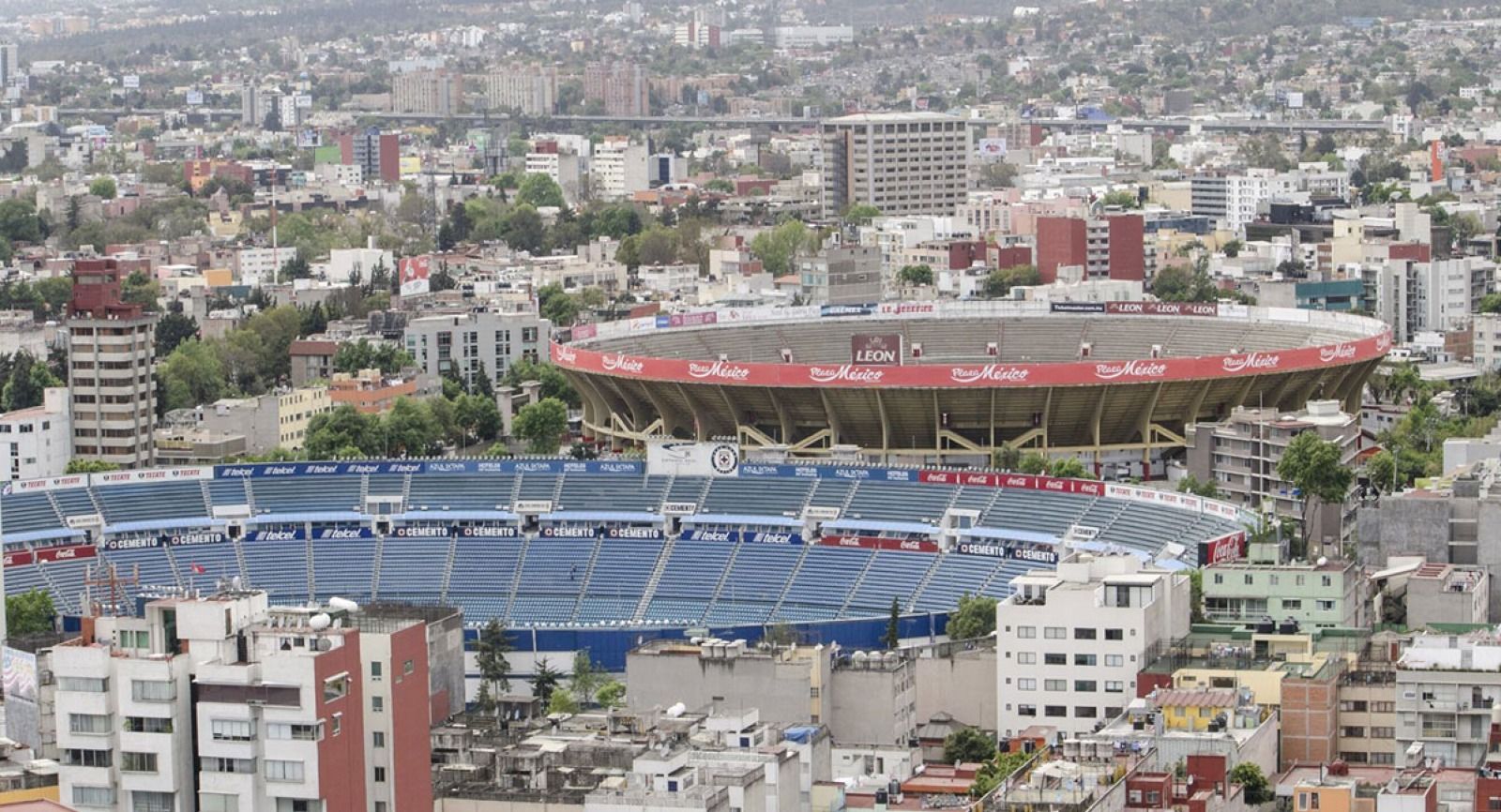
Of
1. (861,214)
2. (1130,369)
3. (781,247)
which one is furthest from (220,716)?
(861,214)

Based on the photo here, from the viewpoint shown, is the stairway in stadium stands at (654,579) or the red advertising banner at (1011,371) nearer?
the stairway in stadium stands at (654,579)

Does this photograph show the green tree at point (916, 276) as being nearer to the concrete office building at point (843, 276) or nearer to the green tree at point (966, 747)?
the concrete office building at point (843, 276)

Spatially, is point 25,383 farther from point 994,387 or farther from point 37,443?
point 994,387

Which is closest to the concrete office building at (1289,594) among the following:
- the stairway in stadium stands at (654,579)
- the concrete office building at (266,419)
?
the stairway in stadium stands at (654,579)

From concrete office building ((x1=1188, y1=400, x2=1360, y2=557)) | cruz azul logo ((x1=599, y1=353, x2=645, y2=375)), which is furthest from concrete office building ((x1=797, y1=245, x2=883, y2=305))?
concrete office building ((x1=1188, y1=400, x2=1360, y2=557))

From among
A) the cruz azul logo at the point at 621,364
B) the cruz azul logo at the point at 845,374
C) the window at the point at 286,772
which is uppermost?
the window at the point at 286,772

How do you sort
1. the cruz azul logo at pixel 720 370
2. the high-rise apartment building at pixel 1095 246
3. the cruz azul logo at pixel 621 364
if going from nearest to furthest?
1. the cruz azul logo at pixel 720 370
2. the cruz azul logo at pixel 621 364
3. the high-rise apartment building at pixel 1095 246
